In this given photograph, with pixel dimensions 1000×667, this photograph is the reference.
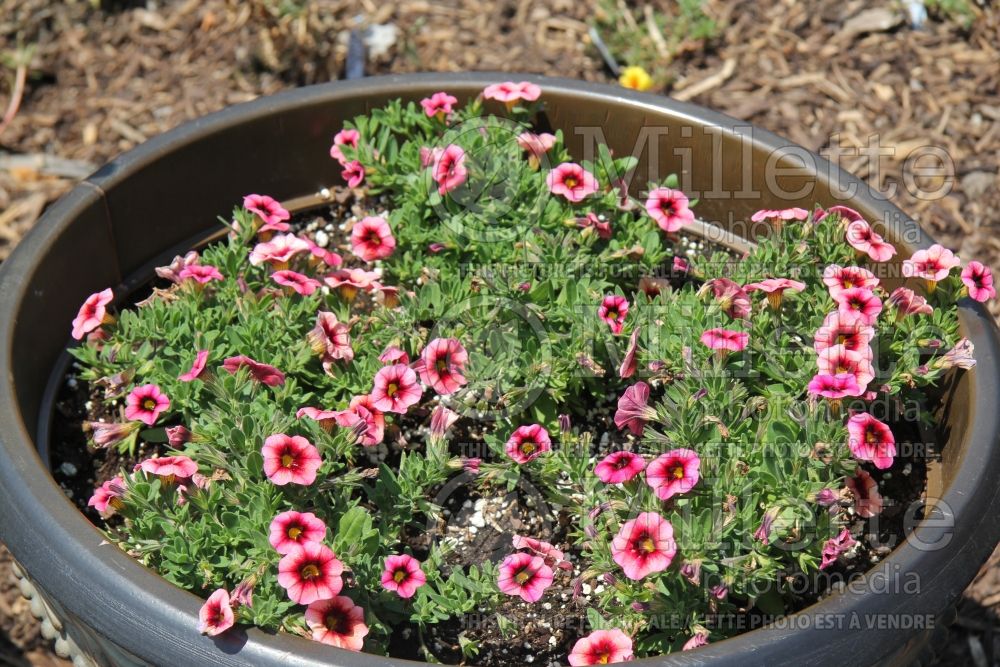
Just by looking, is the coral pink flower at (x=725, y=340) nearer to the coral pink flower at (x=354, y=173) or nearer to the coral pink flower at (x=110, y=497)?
the coral pink flower at (x=354, y=173)

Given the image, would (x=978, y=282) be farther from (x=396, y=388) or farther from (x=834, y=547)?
(x=396, y=388)

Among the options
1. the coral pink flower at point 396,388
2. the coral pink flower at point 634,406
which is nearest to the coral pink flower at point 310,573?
the coral pink flower at point 396,388

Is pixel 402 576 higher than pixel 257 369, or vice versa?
pixel 257 369

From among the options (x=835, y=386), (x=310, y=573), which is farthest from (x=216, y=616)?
(x=835, y=386)

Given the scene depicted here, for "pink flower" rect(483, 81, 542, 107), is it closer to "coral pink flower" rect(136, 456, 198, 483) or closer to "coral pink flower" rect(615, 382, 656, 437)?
"coral pink flower" rect(615, 382, 656, 437)

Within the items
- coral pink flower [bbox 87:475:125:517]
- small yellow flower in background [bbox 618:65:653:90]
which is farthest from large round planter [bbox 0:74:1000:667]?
small yellow flower in background [bbox 618:65:653:90]

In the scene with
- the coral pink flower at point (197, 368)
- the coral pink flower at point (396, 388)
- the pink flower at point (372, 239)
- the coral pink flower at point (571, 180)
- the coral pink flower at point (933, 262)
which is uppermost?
the coral pink flower at point (933, 262)
